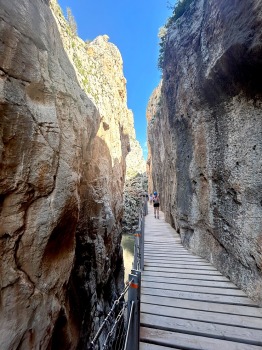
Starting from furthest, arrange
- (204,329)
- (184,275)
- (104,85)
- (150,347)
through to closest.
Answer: (104,85) → (184,275) → (204,329) → (150,347)

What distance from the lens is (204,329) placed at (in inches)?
126

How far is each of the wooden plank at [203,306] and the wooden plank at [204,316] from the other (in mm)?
75

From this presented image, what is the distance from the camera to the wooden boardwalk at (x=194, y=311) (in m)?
2.99

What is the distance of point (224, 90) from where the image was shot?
4746 millimetres

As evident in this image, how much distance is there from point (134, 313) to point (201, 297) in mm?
2077

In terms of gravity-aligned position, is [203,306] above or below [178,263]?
below

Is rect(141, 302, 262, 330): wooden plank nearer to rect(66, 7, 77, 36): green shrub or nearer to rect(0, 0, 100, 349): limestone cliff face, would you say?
rect(0, 0, 100, 349): limestone cliff face

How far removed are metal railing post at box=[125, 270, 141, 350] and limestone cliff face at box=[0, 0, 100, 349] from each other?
7.11 feet

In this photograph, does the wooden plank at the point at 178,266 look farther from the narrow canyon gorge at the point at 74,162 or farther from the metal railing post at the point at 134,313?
the metal railing post at the point at 134,313

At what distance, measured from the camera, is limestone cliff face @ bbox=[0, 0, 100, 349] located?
11.6 feet

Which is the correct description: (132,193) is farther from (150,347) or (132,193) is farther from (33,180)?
(150,347)

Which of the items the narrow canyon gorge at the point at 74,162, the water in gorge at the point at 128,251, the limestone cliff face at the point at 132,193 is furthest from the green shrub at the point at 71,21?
the water in gorge at the point at 128,251

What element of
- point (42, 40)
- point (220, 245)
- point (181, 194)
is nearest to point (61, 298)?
point (220, 245)

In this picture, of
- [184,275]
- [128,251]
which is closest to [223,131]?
[184,275]
